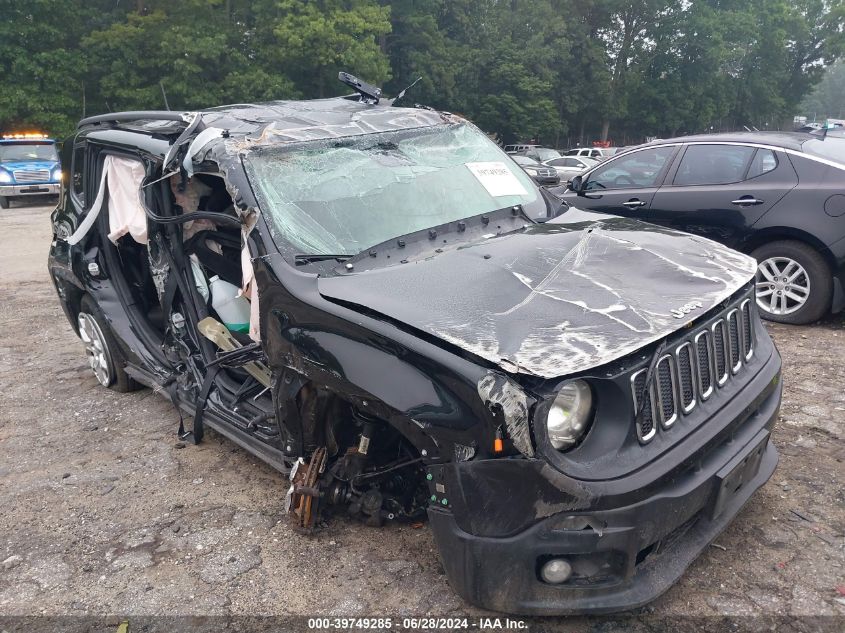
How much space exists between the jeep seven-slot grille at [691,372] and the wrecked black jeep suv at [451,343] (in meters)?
0.01

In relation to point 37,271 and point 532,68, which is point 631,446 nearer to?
point 37,271

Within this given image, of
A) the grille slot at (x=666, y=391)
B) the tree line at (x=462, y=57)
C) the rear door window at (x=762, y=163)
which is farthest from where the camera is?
the tree line at (x=462, y=57)

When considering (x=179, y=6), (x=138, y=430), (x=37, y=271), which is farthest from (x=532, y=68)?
(x=138, y=430)

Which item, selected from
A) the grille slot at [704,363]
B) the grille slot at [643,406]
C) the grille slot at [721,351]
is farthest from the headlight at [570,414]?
the grille slot at [721,351]

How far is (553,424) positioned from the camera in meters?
2.26

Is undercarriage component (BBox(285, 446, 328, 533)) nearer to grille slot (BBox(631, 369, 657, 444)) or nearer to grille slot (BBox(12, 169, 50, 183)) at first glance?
grille slot (BBox(631, 369, 657, 444))

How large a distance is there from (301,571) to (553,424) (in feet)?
4.54

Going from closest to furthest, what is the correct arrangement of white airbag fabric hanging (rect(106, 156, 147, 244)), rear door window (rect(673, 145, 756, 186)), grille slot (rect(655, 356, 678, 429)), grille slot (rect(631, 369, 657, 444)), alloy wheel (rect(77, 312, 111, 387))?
grille slot (rect(631, 369, 657, 444)) → grille slot (rect(655, 356, 678, 429)) → white airbag fabric hanging (rect(106, 156, 147, 244)) → alloy wheel (rect(77, 312, 111, 387)) → rear door window (rect(673, 145, 756, 186))

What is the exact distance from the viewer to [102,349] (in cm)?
499

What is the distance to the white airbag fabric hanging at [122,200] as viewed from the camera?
166 inches

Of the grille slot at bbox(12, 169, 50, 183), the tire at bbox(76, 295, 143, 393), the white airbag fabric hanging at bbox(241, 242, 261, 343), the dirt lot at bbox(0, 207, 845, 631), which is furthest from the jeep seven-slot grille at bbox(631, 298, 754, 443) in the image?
the grille slot at bbox(12, 169, 50, 183)

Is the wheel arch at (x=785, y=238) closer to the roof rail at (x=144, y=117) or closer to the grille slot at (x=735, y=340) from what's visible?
the grille slot at (x=735, y=340)

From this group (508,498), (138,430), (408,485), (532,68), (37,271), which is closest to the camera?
(508,498)

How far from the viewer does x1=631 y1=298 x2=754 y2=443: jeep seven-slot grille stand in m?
2.35
